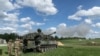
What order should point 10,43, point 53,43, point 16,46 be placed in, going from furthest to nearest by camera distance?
1. point 53,43
2. point 10,43
3. point 16,46

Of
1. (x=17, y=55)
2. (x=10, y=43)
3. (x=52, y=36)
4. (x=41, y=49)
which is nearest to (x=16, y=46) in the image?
(x=17, y=55)

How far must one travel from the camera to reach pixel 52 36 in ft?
204

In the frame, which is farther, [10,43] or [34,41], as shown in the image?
[34,41]

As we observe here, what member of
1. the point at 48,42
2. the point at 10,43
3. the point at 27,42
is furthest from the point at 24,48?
the point at 10,43

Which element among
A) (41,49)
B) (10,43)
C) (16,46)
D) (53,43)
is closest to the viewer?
(16,46)

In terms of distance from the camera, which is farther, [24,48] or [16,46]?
[24,48]

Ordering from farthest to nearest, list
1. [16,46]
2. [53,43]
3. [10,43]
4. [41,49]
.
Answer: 1. [53,43]
2. [41,49]
3. [10,43]
4. [16,46]

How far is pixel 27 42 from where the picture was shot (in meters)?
57.6

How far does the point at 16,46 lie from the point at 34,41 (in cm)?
3970

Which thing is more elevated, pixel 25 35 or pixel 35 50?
pixel 25 35

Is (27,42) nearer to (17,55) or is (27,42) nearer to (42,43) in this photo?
(42,43)

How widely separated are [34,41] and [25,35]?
2714 millimetres

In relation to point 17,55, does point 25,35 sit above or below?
above

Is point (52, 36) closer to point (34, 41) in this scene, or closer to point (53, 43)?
point (53, 43)
